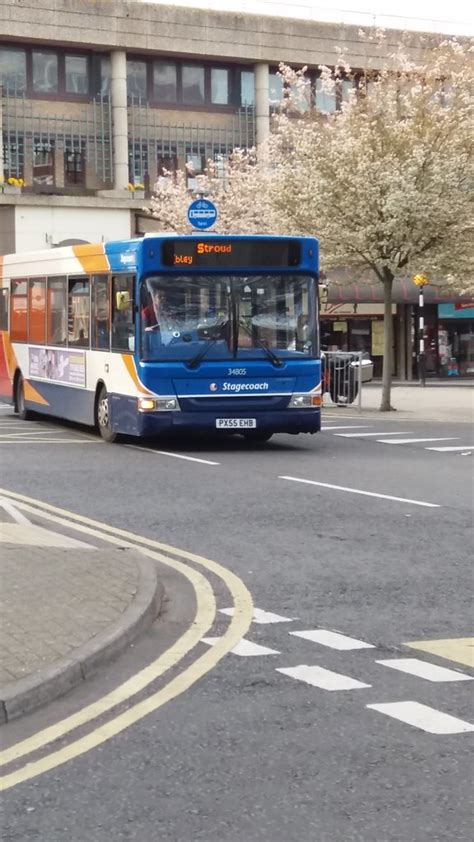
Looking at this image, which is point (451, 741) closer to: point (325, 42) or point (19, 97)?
point (19, 97)

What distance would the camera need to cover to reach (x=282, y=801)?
16.0 feet

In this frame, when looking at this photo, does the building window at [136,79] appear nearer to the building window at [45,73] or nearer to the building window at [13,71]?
the building window at [45,73]

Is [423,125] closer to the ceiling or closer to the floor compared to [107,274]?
closer to the ceiling

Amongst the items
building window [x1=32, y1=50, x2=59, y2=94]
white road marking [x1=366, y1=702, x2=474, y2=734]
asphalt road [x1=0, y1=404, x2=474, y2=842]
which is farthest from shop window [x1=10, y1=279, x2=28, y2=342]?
building window [x1=32, y1=50, x2=59, y2=94]

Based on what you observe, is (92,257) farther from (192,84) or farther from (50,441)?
(192,84)

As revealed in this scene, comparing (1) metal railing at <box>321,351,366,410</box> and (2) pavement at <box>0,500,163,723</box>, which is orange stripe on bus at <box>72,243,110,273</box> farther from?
(1) metal railing at <box>321,351,366,410</box>

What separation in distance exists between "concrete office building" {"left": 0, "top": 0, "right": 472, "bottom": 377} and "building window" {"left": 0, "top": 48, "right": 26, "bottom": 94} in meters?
0.04

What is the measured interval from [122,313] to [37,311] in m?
4.45

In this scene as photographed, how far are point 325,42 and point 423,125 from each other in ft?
83.1

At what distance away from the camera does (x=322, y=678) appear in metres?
6.67

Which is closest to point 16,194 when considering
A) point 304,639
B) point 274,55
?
point 274,55

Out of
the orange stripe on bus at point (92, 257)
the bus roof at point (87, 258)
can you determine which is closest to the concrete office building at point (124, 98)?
the bus roof at point (87, 258)

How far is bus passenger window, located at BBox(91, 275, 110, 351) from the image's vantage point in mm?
20188

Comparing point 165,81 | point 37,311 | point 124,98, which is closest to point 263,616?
point 37,311
